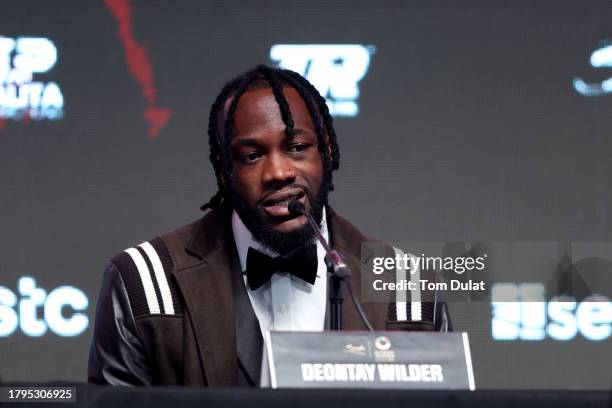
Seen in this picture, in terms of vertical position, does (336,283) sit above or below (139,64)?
below

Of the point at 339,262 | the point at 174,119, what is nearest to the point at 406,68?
the point at 174,119

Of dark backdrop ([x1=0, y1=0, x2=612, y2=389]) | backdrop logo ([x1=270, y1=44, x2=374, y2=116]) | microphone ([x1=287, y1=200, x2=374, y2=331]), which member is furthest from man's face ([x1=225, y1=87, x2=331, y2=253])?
dark backdrop ([x1=0, y1=0, x2=612, y2=389])

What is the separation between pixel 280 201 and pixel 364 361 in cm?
90

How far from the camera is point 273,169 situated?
2836 mm

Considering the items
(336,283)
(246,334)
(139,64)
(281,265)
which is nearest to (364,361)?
(336,283)

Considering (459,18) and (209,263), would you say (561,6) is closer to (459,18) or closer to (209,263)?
A: (459,18)

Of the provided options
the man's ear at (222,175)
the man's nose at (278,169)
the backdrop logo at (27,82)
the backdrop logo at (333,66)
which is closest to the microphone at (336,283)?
the man's nose at (278,169)

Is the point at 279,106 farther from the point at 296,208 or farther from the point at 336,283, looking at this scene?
the point at 336,283

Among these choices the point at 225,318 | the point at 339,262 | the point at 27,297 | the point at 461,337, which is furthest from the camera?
the point at 27,297

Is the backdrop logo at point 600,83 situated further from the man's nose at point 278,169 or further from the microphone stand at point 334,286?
the microphone stand at point 334,286

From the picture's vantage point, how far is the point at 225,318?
285 centimetres

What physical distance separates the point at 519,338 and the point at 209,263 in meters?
1.93

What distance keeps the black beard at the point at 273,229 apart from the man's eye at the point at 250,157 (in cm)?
10

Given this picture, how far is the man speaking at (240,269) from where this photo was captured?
9.19 ft
